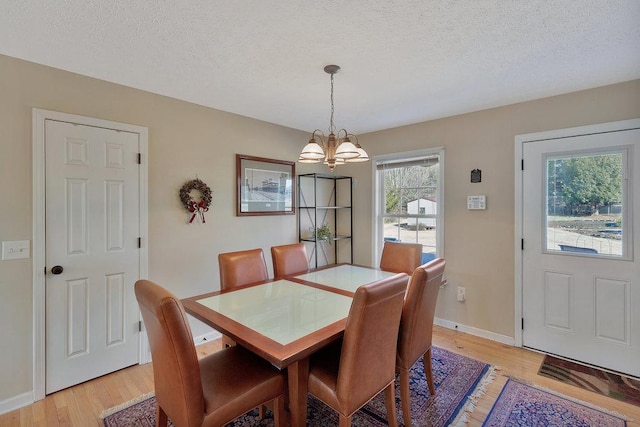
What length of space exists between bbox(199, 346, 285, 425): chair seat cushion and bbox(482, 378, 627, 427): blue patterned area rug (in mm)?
1372

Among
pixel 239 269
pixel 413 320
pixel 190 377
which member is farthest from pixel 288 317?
pixel 239 269

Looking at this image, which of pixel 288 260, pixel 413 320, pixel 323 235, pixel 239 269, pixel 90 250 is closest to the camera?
pixel 413 320

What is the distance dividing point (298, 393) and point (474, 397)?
1.38 m

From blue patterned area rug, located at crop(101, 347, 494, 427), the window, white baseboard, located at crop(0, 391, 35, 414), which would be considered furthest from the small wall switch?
the window

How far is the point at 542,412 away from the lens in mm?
1983

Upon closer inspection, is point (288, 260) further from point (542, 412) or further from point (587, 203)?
point (587, 203)

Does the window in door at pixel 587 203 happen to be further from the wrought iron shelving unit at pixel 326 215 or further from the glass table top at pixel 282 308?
the wrought iron shelving unit at pixel 326 215

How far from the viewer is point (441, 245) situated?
3.37m

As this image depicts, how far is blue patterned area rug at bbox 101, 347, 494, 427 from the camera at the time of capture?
1.90 metres

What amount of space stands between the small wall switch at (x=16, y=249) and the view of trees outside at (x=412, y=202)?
3368 mm

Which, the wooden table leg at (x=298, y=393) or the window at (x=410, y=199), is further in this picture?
the window at (x=410, y=199)

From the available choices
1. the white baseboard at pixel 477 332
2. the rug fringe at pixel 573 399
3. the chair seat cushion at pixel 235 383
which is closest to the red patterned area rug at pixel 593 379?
the rug fringe at pixel 573 399

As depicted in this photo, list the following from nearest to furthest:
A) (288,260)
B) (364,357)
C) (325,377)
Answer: (364,357), (325,377), (288,260)

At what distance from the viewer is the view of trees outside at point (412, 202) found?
3498 millimetres
